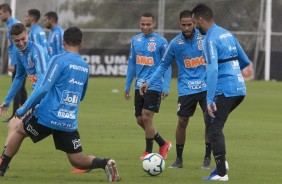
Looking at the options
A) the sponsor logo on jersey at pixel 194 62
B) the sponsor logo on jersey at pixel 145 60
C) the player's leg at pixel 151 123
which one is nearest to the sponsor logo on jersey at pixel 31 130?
the sponsor logo on jersey at pixel 194 62

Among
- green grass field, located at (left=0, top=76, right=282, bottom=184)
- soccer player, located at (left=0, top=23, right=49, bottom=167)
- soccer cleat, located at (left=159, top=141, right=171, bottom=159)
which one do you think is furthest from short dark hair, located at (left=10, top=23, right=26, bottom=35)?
soccer cleat, located at (left=159, top=141, right=171, bottom=159)

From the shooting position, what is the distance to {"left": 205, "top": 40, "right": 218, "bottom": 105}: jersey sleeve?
10781 mm

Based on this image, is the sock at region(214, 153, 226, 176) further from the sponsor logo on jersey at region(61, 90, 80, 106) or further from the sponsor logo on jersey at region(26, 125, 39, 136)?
the sponsor logo on jersey at region(26, 125, 39, 136)

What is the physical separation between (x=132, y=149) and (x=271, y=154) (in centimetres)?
232

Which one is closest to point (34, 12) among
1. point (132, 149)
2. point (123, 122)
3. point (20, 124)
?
point (123, 122)

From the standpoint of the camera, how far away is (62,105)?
10617mm

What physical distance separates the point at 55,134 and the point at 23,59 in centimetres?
190

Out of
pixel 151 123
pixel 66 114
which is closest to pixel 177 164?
pixel 151 123

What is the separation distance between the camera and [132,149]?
14.8 m

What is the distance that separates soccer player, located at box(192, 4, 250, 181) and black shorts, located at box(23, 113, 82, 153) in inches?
67.1

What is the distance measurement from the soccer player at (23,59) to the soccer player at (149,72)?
2.29m

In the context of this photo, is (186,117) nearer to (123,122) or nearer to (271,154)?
(271,154)

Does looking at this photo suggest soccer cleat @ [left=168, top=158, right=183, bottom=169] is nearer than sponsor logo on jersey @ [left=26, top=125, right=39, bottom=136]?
No

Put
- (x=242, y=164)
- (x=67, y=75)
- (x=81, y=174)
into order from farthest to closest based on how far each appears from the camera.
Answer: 1. (x=242, y=164)
2. (x=81, y=174)
3. (x=67, y=75)
